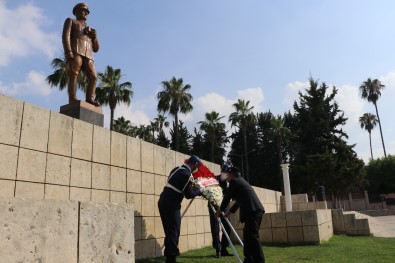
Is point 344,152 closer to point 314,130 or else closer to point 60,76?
point 314,130

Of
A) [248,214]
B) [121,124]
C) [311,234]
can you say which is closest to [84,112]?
[248,214]

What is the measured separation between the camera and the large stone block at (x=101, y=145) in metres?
6.21

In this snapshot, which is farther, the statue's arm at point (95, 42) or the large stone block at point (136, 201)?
the statue's arm at point (95, 42)

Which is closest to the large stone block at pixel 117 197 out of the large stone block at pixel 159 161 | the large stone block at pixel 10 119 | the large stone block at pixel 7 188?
the large stone block at pixel 159 161

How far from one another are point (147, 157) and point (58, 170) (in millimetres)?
2533

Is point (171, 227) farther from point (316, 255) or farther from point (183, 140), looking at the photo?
point (183, 140)

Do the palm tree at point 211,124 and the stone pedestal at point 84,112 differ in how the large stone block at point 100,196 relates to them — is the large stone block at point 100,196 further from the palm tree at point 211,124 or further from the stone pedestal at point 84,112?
the palm tree at point 211,124

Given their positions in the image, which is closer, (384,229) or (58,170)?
(58,170)

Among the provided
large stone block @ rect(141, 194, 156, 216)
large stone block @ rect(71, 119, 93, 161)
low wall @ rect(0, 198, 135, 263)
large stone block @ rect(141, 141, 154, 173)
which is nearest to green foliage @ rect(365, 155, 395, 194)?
large stone block @ rect(141, 141, 154, 173)

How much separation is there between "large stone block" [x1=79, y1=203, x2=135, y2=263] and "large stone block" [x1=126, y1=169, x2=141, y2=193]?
12.2ft

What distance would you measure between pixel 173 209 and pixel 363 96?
70.8 m

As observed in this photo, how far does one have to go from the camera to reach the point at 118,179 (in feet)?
21.9

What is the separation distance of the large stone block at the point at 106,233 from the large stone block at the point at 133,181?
12.2 ft

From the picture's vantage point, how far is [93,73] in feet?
24.4
